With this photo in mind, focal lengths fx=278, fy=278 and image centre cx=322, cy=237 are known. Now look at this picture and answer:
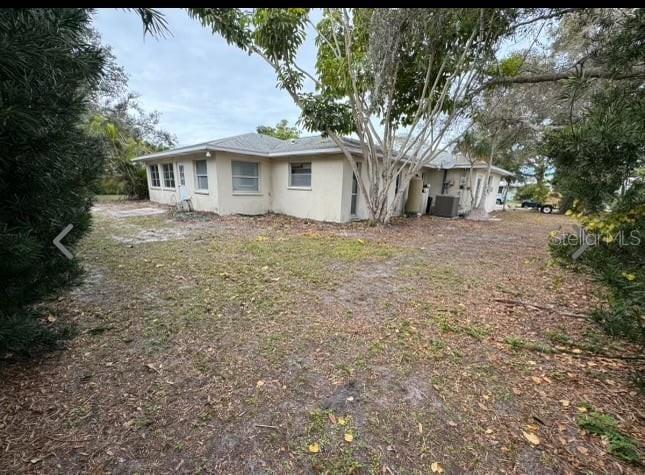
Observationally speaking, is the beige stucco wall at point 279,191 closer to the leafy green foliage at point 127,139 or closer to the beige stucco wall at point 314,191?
the beige stucco wall at point 314,191

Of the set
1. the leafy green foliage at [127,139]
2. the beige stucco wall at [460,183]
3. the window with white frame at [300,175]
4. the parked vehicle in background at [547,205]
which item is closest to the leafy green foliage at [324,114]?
the window with white frame at [300,175]

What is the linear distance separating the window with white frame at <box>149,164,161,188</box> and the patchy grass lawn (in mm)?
11842

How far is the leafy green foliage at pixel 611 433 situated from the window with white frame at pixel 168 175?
48.3ft

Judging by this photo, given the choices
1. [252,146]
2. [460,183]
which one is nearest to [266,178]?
[252,146]

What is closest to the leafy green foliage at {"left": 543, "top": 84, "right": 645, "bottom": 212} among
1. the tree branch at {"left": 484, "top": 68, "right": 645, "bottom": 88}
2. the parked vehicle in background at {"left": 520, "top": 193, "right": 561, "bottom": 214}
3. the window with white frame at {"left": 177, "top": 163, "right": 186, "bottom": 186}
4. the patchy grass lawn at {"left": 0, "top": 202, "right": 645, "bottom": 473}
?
the tree branch at {"left": 484, "top": 68, "right": 645, "bottom": 88}

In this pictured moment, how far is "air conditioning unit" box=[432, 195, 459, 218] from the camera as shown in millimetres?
13438

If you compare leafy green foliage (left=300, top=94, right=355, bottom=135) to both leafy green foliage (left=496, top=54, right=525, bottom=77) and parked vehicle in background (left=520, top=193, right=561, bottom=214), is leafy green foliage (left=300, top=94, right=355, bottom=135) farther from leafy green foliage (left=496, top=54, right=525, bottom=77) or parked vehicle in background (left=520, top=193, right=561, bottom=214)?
parked vehicle in background (left=520, top=193, right=561, bottom=214)

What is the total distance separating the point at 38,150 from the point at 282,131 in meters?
27.6

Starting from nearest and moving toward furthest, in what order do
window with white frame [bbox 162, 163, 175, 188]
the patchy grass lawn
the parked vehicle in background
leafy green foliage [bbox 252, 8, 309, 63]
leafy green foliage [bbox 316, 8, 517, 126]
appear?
the patchy grass lawn → leafy green foliage [bbox 316, 8, 517, 126] → leafy green foliage [bbox 252, 8, 309, 63] → window with white frame [bbox 162, 163, 175, 188] → the parked vehicle in background

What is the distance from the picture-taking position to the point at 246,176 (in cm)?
1121

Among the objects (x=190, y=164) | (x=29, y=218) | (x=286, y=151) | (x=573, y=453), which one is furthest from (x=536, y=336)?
(x=190, y=164)

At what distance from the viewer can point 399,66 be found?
315 inches

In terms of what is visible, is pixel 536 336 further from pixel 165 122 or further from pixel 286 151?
pixel 165 122

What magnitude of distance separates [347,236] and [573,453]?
21.5 feet
